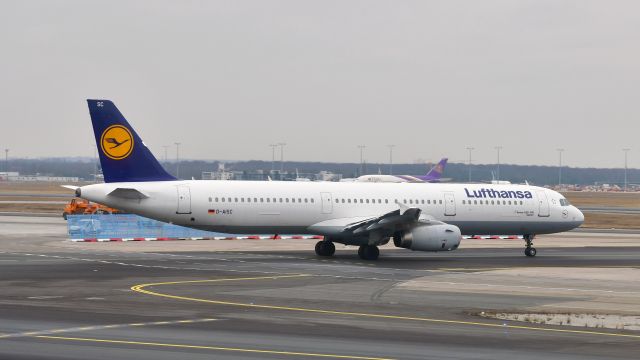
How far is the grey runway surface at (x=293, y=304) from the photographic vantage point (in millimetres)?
18609

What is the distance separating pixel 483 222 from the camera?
4862 centimetres

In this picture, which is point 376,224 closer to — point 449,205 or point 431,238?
point 431,238

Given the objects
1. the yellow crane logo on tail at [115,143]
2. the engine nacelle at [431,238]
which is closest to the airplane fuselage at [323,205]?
the yellow crane logo on tail at [115,143]

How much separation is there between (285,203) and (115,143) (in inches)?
303

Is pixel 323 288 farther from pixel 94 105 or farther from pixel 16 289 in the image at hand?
pixel 94 105

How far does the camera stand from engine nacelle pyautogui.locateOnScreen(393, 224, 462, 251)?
4212 cm

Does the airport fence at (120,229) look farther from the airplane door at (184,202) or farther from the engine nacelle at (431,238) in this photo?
the engine nacelle at (431,238)

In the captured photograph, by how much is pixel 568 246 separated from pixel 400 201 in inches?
516

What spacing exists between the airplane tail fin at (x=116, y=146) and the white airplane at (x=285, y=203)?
0.04m

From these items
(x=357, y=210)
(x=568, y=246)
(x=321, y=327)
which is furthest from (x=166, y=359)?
(x=568, y=246)

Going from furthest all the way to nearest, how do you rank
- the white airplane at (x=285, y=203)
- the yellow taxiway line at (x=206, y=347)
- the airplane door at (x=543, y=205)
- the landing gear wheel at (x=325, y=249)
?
the airplane door at (x=543, y=205) < the landing gear wheel at (x=325, y=249) < the white airplane at (x=285, y=203) < the yellow taxiway line at (x=206, y=347)

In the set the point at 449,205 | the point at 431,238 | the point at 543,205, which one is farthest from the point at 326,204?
the point at 543,205

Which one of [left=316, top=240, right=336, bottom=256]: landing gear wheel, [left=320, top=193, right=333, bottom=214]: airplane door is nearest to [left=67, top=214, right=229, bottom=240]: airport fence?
[left=316, top=240, right=336, bottom=256]: landing gear wheel

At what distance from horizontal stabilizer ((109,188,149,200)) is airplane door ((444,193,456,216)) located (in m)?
14.4
